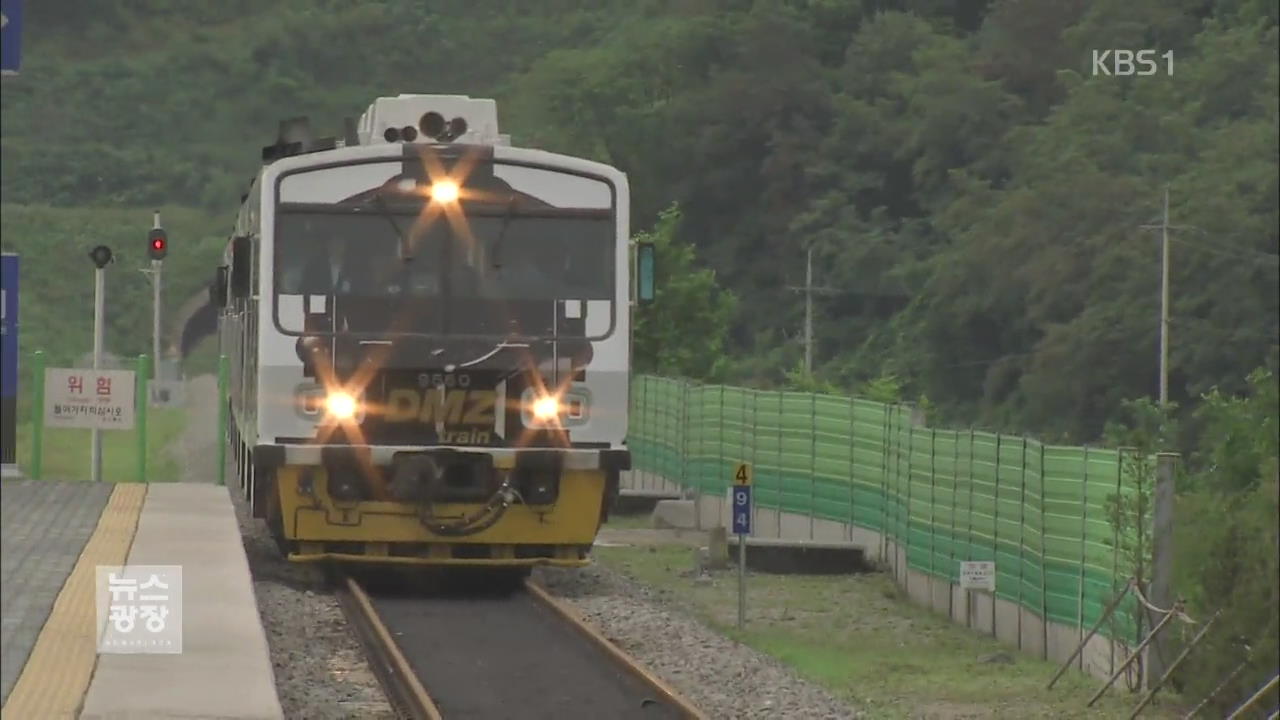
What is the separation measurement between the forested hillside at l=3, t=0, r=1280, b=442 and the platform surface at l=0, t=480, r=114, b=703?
2520 centimetres

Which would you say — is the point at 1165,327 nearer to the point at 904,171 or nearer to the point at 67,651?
the point at 904,171

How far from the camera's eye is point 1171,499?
1450cm

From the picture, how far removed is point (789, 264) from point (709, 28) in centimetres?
1682

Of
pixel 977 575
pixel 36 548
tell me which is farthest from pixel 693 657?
pixel 36 548

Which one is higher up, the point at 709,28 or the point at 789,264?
the point at 709,28

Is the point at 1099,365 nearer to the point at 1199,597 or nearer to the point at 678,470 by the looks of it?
the point at 678,470

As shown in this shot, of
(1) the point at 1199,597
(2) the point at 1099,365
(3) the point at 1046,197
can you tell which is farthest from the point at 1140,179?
(1) the point at 1199,597

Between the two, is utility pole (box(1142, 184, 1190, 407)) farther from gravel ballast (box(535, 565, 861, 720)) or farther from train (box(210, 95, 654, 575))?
train (box(210, 95, 654, 575))

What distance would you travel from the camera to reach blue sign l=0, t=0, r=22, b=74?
17.7 ft

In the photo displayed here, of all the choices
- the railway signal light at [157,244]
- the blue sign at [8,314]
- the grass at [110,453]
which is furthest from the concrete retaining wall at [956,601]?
the blue sign at [8,314]

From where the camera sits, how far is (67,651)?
10.2 m

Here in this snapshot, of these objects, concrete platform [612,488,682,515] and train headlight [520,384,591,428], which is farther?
concrete platform [612,488,682,515]

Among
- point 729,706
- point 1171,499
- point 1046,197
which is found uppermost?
point 1046,197

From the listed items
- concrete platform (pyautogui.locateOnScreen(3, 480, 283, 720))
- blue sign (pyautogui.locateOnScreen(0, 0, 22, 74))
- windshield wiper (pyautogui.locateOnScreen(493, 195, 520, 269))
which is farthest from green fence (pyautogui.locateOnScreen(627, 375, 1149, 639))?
blue sign (pyautogui.locateOnScreen(0, 0, 22, 74))
